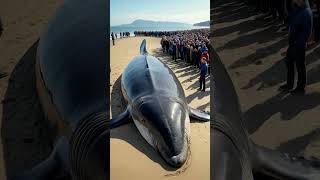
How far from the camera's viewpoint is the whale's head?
12.8 ft

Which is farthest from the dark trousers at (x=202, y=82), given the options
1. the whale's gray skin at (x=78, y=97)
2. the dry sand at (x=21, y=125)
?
the whale's gray skin at (x=78, y=97)

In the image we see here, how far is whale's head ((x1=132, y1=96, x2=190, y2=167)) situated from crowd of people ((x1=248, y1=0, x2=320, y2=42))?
515cm

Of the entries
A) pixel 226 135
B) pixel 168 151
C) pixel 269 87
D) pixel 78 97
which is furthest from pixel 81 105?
pixel 269 87

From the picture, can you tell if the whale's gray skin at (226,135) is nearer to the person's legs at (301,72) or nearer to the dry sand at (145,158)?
the dry sand at (145,158)

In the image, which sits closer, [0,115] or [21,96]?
[21,96]

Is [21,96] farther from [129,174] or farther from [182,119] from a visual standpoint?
[182,119]

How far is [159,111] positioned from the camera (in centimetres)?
441

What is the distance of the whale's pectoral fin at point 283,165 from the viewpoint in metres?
2.61

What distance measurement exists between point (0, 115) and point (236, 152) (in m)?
3.14

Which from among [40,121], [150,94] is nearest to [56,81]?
[40,121]

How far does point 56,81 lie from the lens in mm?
2629

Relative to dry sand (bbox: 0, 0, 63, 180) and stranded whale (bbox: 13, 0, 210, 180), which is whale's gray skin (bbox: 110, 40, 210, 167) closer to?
stranded whale (bbox: 13, 0, 210, 180)

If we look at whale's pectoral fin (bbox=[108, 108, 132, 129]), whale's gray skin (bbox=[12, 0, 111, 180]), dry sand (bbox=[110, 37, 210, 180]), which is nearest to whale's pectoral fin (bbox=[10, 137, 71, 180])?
whale's gray skin (bbox=[12, 0, 111, 180])

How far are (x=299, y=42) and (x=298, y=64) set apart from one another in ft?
1.02
